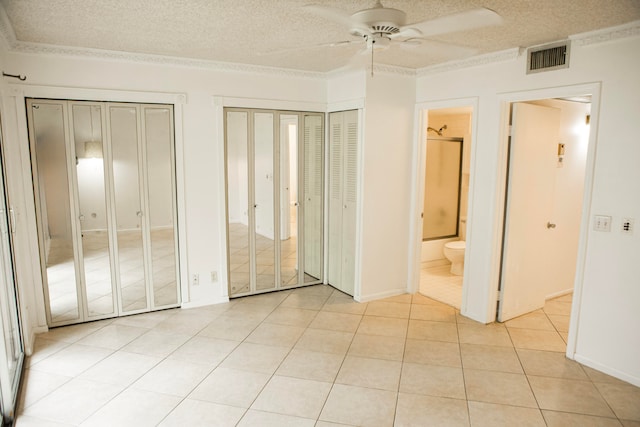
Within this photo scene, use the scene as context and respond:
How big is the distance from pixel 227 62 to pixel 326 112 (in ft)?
4.10

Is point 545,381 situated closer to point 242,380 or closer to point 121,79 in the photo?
point 242,380

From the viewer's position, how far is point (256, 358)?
324cm

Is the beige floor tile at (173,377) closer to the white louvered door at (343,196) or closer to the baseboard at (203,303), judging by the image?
the baseboard at (203,303)

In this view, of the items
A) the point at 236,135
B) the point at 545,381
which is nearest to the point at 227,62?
the point at 236,135

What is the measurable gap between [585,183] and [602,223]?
0.33m

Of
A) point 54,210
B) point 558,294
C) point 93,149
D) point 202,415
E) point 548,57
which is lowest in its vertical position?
point 202,415

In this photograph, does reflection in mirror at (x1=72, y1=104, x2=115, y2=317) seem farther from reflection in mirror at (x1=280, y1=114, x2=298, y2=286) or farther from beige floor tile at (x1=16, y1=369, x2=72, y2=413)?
reflection in mirror at (x1=280, y1=114, x2=298, y2=286)

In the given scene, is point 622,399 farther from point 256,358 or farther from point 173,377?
point 173,377

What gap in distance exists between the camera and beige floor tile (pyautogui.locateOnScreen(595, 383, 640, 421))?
257 cm

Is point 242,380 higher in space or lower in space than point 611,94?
lower

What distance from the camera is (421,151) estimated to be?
14.9 feet

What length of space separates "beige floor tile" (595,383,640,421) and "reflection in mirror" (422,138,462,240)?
3.20 meters

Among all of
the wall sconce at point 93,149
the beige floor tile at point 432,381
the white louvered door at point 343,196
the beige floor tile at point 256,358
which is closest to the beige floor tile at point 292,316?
the beige floor tile at point 256,358

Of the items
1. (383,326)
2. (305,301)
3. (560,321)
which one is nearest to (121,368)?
(305,301)
